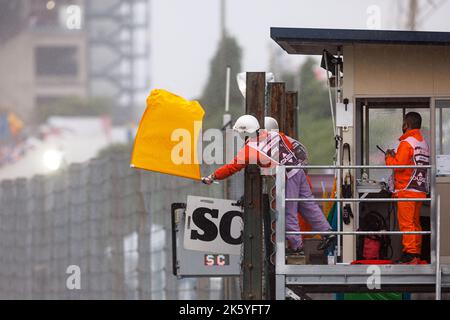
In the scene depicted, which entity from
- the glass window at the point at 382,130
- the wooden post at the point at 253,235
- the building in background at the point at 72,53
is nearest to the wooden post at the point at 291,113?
the glass window at the point at 382,130

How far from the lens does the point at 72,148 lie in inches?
2552

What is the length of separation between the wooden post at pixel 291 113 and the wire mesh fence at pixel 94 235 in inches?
117

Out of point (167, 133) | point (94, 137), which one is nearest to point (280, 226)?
point (167, 133)

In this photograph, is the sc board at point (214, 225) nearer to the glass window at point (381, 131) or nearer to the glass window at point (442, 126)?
the glass window at point (381, 131)

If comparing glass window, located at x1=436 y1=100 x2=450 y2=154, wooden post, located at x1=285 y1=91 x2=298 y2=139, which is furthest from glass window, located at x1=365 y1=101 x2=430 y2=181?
wooden post, located at x1=285 y1=91 x2=298 y2=139

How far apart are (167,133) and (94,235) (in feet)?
36.9

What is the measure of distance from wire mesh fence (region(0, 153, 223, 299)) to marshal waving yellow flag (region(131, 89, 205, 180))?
23.7 ft

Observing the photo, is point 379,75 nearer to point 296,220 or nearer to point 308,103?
point 296,220

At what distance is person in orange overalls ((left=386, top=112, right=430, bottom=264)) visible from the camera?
16.7 metres

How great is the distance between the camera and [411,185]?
1672 centimetres

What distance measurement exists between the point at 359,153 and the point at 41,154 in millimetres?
45275

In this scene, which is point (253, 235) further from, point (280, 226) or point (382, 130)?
point (382, 130)
